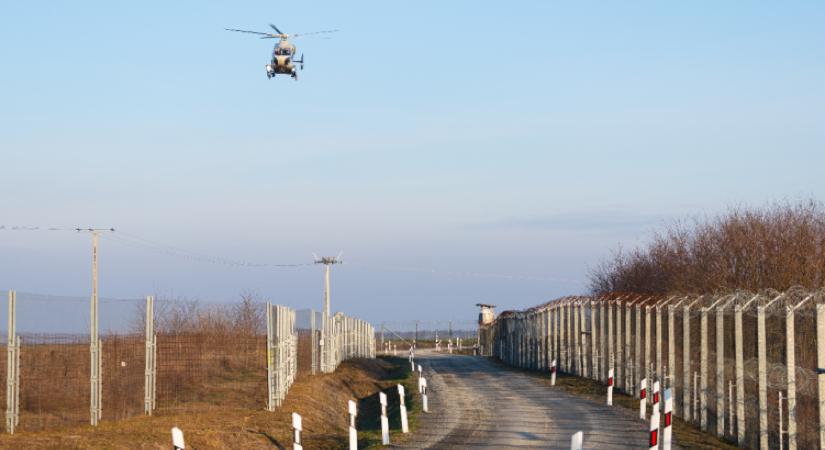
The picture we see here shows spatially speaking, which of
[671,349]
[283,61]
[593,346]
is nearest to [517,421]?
[671,349]

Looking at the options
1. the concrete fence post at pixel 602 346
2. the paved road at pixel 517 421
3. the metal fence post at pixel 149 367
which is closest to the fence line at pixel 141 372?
the metal fence post at pixel 149 367

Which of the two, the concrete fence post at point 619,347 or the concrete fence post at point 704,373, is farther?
the concrete fence post at point 619,347

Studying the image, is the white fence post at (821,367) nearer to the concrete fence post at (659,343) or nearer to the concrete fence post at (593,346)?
the concrete fence post at (659,343)

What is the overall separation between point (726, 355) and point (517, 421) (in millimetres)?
5454

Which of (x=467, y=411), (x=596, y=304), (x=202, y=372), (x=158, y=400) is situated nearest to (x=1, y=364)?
(x=158, y=400)

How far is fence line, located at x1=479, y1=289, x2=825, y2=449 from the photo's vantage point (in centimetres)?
1817

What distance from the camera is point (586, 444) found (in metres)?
21.1

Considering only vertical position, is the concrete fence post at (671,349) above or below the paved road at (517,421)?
above

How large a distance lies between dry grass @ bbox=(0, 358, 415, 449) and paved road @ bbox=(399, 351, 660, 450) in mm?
1435

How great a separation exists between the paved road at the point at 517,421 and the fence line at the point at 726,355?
1.57 metres

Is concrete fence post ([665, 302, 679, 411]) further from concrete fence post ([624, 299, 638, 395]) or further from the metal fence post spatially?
the metal fence post

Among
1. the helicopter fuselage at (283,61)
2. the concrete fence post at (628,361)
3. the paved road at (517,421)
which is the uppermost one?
the helicopter fuselage at (283,61)

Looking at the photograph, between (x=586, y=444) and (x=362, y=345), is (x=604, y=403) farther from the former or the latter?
(x=362, y=345)

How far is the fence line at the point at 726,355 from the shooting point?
1817cm
